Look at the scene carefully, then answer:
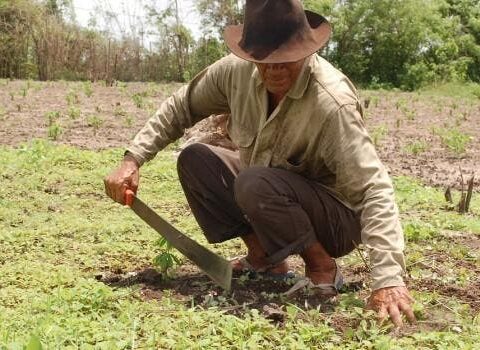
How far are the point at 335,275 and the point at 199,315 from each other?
2.83 ft

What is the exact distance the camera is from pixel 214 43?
72.8ft

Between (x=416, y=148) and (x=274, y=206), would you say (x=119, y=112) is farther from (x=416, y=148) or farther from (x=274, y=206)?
(x=274, y=206)

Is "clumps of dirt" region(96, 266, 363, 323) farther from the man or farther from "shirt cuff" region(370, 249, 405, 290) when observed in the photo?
"shirt cuff" region(370, 249, 405, 290)

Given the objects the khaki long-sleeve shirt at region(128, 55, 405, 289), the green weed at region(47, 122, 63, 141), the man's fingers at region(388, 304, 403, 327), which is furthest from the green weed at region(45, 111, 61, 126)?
the man's fingers at region(388, 304, 403, 327)

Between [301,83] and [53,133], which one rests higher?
[301,83]

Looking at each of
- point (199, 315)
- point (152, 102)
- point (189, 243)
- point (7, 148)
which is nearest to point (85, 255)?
point (189, 243)

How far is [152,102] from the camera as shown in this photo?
43.4ft

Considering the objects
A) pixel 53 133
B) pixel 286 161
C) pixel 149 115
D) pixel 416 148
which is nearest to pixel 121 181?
pixel 286 161

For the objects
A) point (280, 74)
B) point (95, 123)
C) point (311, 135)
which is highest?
point (280, 74)

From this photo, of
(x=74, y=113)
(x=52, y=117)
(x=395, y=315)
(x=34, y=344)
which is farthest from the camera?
(x=74, y=113)

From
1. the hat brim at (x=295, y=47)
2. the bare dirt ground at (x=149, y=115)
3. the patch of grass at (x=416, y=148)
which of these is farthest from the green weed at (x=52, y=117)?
the hat brim at (x=295, y=47)

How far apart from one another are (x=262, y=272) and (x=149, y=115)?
812 cm

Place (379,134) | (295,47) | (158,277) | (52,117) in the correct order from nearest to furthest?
(295,47), (158,277), (52,117), (379,134)

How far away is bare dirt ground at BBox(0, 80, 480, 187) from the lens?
8.62m
